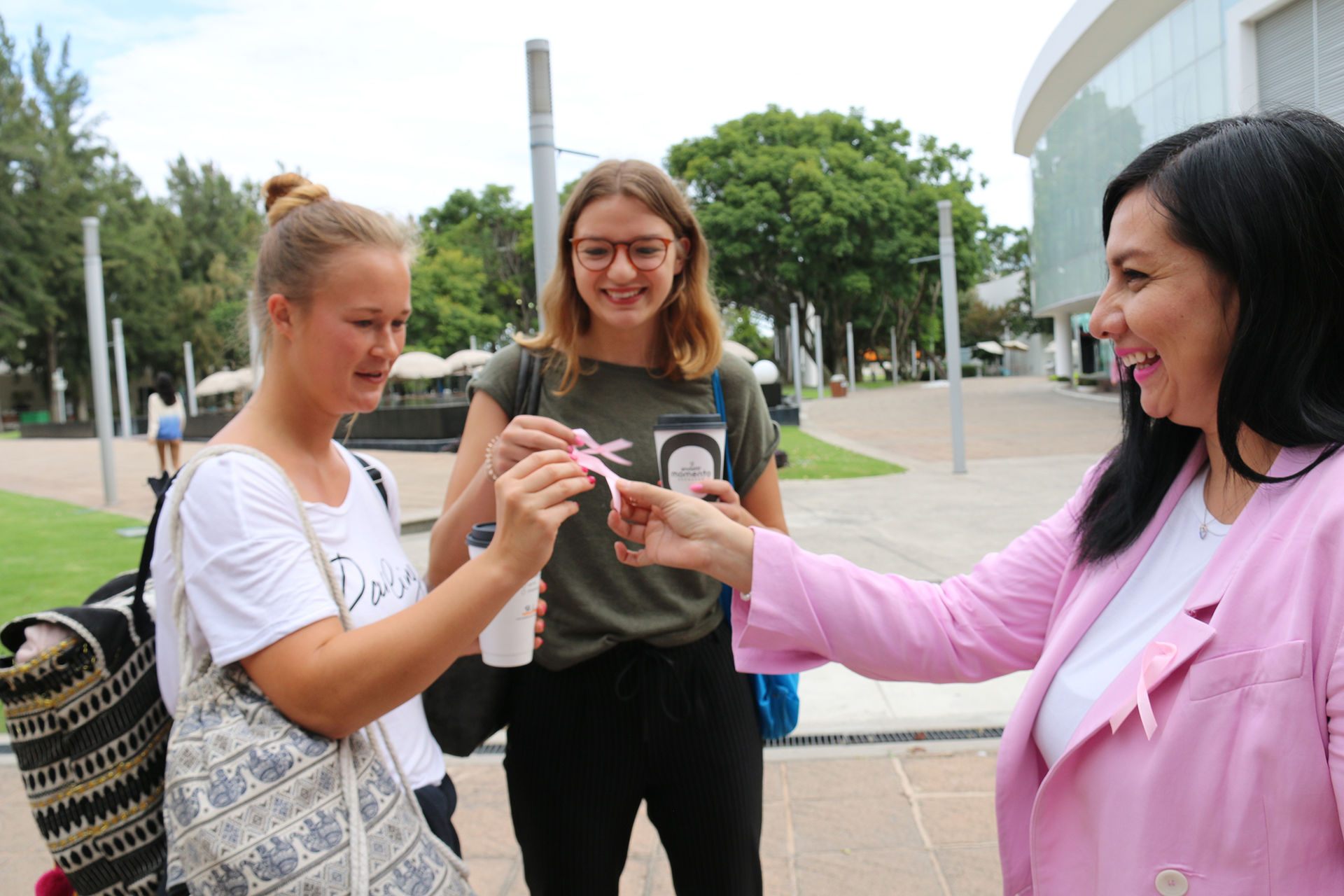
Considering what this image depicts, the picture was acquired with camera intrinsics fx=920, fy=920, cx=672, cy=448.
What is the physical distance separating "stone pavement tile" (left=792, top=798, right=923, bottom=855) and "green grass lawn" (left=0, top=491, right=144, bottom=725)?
3.83 meters

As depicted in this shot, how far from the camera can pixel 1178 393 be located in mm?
1336

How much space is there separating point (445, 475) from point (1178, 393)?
13.7 metres

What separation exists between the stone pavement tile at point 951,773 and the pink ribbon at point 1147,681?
93.7 inches

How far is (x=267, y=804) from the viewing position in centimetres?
123

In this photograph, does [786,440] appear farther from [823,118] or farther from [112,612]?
[823,118]

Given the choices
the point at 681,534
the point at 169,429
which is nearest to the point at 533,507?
the point at 681,534

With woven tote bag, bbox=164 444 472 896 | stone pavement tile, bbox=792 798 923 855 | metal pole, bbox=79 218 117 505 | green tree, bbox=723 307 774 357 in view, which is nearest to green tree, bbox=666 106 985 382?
green tree, bbox=723 307 774 357

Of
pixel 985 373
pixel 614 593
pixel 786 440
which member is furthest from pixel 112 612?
pixel 985 373

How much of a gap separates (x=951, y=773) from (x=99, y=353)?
1122 cm

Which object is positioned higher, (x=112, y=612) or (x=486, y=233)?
(x=486, y=233)

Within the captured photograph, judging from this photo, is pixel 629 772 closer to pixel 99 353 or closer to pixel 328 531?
pixel 328 531

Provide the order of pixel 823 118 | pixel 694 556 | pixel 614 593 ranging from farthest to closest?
pixel 823 118 → pixel 614 593 → pixel 694 556

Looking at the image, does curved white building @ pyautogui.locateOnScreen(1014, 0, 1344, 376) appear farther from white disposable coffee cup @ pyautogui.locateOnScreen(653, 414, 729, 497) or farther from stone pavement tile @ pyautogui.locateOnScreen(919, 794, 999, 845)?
white disposable coffee cup @ pyautogui.locateOnScreen(653, 414, 729, 497)

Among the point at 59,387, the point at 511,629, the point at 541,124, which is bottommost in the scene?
the point at 511,629
